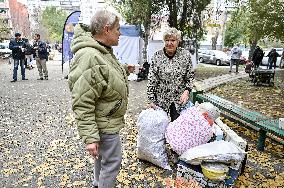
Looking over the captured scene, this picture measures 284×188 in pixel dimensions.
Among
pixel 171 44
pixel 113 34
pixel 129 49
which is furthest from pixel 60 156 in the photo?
pixel 129 49

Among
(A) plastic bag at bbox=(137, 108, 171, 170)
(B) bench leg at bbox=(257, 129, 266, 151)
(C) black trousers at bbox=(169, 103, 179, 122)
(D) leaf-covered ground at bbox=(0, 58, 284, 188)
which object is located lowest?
(D) leaf-covered ground at bbox=(0, 58, 284, 188)

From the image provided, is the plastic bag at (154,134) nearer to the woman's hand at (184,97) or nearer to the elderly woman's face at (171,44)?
the woman's hand at (184,97)

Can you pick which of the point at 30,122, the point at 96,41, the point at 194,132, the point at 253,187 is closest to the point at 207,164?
the point at 194,132

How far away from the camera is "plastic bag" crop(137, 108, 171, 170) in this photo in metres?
3.97

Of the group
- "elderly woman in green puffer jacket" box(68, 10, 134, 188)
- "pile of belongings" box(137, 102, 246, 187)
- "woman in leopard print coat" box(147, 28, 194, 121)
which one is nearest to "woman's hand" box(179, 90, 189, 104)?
"woman in leopard print coat" box(147, 28, 194, 121)

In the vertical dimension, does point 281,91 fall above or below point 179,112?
below

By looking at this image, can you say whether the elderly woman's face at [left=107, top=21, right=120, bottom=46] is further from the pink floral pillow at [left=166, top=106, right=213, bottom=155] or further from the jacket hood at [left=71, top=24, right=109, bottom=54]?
the pink floral pillow at [left=166, top=106, right=213, bottom=155]

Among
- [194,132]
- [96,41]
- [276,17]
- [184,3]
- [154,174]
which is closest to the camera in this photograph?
[96,41]

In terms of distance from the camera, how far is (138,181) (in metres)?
3.85

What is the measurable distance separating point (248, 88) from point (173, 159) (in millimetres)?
8331

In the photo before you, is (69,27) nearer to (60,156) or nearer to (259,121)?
(60,156)

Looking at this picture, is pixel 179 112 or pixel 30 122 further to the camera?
pixel 30 122

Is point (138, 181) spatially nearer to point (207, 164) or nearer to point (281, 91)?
point (207, 164)

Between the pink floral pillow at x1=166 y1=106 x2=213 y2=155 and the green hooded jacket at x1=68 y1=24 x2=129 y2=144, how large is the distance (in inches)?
54.3
